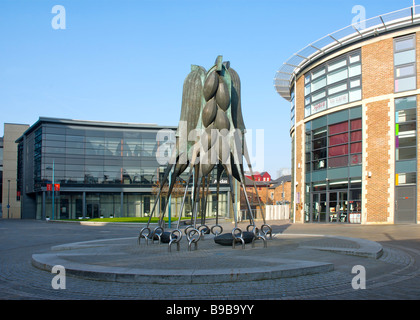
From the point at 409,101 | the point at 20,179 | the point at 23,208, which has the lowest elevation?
the point at 23,208

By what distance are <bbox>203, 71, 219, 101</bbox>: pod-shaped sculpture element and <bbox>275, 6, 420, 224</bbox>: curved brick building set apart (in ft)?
57.3

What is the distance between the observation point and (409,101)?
24812 millimetres

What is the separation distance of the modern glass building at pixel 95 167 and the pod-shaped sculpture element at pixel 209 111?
42.1m

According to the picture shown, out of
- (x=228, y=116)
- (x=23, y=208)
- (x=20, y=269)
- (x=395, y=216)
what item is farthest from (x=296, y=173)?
(x=23, y=208)

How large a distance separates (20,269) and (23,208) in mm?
63387

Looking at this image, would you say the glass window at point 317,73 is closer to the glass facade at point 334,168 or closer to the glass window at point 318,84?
the glass window at point 318,84

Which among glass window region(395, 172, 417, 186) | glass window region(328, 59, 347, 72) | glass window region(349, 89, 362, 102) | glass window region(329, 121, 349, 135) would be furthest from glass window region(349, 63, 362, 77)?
glass window region(395, 172, 417, 186)

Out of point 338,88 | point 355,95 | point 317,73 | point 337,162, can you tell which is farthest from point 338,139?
point 317,73

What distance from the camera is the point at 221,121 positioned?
12367mm

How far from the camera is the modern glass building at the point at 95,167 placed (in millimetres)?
54688

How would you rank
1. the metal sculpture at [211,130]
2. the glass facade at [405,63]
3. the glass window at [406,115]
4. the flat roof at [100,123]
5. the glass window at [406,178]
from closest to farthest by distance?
the metal sculpture at [211,130] → the glass window at [406,178] → the glass window at [406,115] → the glass facade at [405,63] → the flat roof at [100,123]

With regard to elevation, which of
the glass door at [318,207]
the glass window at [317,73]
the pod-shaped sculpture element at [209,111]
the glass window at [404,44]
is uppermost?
the glass window at [404,44]

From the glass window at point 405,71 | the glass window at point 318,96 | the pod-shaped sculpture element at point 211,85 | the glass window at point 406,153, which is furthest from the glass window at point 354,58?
the pod-shaped sculpture element at point 211,85

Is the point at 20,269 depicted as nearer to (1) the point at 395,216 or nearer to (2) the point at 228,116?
(2) the point at 228,116
